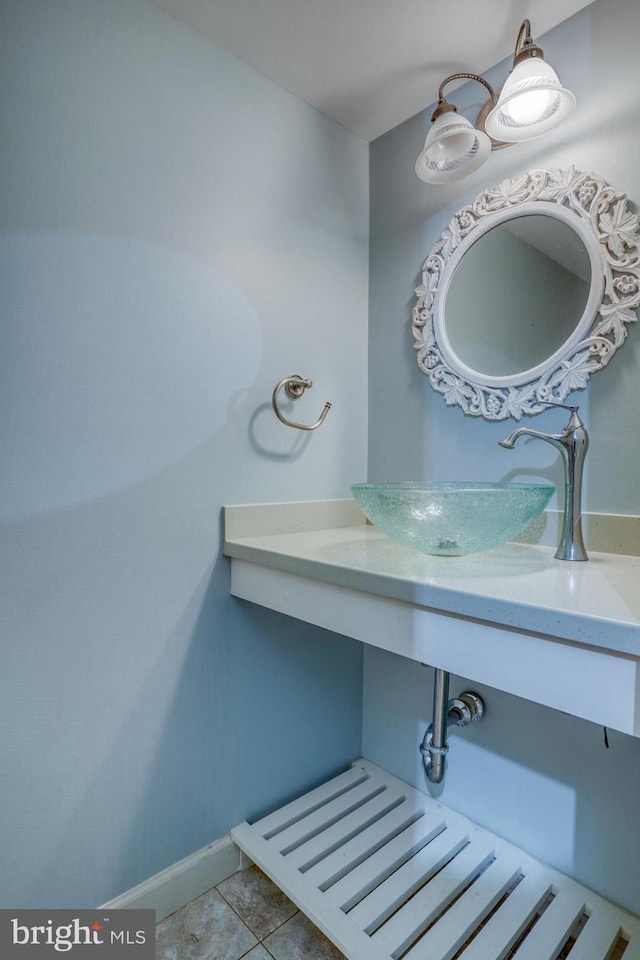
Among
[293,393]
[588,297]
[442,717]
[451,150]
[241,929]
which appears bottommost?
[241,929]

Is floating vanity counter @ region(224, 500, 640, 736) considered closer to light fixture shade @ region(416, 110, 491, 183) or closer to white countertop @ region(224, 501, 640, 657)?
white countertop @ region(224, 501, 640, 657)

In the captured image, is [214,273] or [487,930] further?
[214,273]

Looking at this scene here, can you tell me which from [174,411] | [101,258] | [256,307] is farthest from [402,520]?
[101,258]

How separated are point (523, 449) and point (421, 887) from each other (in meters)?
1.03

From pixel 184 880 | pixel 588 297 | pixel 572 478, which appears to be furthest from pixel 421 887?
pixel 588 297

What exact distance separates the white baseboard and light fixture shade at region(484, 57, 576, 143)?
5.97ft

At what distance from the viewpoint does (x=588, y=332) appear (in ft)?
3.49

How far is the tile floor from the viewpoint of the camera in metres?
1.00

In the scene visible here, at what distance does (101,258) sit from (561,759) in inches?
59.4

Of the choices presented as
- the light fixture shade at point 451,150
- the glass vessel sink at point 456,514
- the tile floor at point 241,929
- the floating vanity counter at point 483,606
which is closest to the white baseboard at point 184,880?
the tile floor at point 241,929

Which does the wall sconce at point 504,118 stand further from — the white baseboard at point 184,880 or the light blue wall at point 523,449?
the white baseboard at point 184,880

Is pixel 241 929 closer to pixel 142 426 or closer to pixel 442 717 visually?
pixel 442 717

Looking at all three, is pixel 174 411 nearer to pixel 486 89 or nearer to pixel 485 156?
pixel 485 156

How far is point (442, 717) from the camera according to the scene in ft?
3.88
